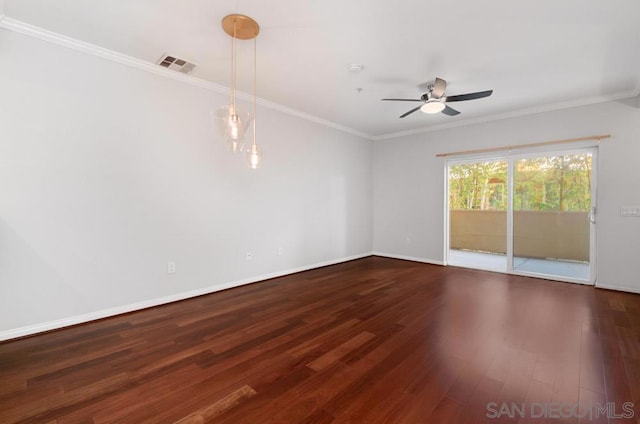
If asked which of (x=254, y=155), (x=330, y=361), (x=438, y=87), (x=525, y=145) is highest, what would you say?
(x=438, y=87)

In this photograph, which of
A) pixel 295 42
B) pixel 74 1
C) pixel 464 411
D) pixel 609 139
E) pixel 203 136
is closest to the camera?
pixel 464 411

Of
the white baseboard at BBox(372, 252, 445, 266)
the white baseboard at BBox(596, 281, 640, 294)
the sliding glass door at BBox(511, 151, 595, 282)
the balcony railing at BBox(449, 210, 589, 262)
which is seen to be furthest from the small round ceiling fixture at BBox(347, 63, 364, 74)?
the white baseboard at BBox(596, 281, 640, 294)

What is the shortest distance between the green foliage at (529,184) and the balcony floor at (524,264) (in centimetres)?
92

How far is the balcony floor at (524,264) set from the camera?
14.4 feet

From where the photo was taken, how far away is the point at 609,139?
13.2 ft

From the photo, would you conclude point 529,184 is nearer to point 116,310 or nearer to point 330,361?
point 330,361

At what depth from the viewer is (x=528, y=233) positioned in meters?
4.74

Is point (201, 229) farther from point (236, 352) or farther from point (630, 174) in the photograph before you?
point (630, 174)

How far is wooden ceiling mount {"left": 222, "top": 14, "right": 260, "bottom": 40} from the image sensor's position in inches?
93.3

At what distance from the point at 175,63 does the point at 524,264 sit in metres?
6.07

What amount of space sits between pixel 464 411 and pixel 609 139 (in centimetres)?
464

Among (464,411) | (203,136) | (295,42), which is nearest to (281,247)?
(203,136)

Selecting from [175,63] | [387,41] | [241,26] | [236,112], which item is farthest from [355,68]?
[175,63]

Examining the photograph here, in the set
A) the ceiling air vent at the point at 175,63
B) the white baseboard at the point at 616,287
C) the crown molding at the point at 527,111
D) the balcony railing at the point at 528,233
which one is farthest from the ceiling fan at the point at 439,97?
the white baseboard at the point at 616,287
